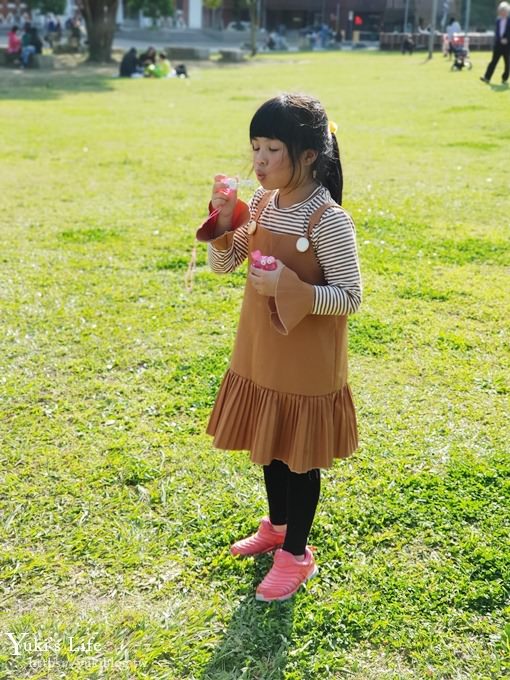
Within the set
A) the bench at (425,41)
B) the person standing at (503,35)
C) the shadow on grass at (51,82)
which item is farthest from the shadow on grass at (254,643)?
the bench at (425,41)

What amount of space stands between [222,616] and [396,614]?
56cm

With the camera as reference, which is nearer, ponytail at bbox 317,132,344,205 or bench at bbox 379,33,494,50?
ponytail at bbox 317,132,344,205

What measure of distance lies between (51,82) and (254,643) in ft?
70.8

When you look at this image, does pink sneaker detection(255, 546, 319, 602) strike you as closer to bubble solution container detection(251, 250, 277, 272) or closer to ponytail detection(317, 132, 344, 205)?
bubble solution container detection(251, 250, 277, 272)

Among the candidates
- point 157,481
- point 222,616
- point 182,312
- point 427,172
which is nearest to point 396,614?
point 222,616

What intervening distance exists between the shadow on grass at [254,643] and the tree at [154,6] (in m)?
52.6

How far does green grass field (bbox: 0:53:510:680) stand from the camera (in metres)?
2.35

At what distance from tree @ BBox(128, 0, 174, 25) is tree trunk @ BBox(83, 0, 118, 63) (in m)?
23.2

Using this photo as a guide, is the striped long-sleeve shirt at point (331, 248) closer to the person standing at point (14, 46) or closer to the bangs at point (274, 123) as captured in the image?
the bangs at point (274, 123)

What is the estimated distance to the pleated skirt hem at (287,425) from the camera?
7.69ft

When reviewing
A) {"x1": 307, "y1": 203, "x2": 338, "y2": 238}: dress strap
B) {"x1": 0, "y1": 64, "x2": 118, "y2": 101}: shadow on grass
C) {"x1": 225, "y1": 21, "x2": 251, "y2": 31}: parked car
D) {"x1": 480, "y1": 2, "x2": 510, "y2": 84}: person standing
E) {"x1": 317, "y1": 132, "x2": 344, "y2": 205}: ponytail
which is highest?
{"x1": 225, "y1": 21, "x2": 251, "y2": 31}: parked car

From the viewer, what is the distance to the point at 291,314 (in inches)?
83.5

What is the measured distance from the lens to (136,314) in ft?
15.9

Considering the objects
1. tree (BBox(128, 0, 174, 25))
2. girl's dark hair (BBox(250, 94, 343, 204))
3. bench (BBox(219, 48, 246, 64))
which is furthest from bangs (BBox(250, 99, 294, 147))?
tree (BBox(128, 0, 174, 25))
